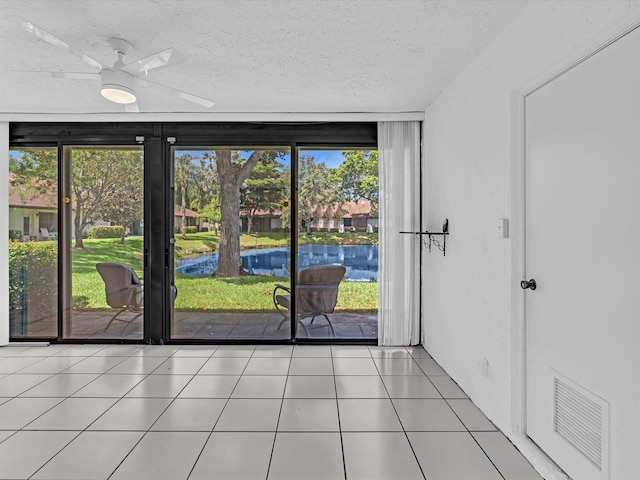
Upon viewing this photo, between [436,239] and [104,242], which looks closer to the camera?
[436,239]

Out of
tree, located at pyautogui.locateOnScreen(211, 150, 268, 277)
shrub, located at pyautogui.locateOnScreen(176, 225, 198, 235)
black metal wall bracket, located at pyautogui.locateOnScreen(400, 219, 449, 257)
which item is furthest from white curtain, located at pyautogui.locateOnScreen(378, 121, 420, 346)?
shrub, located at pyautogui.locateOnScreen(176, 225, 198, 235)

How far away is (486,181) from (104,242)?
3.89 meters

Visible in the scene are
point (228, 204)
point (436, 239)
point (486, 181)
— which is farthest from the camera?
point (228, 204)

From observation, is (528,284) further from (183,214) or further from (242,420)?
(183,214)

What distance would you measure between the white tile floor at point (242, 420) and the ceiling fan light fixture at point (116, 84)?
2116 millimetres

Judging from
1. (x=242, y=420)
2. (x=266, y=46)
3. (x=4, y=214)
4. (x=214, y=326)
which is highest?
(x=266, y=46)

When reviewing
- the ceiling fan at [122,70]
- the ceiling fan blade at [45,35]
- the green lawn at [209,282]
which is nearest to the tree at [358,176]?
the green lawn at [209,282]

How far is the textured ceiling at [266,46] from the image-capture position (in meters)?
2.16

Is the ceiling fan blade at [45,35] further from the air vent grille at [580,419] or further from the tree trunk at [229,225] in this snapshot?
the air vent grille at [580,419]

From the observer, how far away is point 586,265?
1.72m

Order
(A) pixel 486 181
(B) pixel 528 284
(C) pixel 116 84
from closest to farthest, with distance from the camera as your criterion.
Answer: (B) pixel 528 284 < (C) pixel 116 84 < (A) pixel 486 181

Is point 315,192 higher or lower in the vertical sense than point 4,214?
higher

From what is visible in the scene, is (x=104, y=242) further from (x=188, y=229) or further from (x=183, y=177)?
(x=183, y=177)

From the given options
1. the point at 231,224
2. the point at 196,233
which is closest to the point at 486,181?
the point at 231,224
